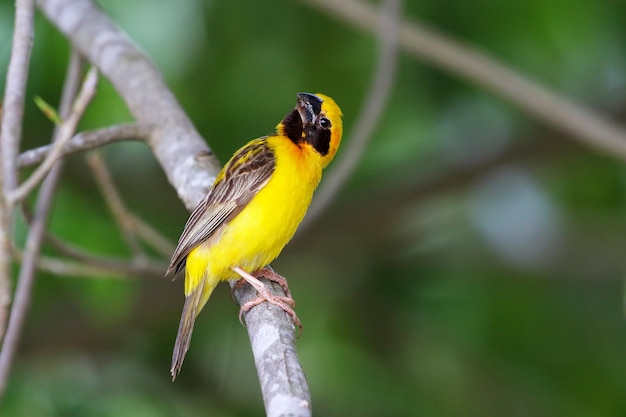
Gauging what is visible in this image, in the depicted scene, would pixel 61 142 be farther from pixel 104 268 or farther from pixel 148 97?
pixel 104 268

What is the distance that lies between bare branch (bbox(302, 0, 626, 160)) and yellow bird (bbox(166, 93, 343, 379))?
1.34m

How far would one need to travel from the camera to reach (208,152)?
4.04 metres

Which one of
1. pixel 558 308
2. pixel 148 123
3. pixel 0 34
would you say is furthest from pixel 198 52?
pixel 558 308

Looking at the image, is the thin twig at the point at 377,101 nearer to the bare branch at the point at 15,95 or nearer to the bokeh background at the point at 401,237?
the bokeh background at the point at 401,237

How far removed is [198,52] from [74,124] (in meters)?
3.43

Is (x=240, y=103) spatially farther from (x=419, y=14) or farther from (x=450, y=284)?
(x=450, y=284)

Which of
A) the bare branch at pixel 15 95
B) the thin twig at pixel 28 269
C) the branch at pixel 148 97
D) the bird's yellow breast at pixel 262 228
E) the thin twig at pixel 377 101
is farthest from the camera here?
the thin twig at pixel 377 101

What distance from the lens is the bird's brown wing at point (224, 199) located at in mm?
3988

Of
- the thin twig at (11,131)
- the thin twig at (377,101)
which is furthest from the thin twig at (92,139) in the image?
the thin twig at (377,101)

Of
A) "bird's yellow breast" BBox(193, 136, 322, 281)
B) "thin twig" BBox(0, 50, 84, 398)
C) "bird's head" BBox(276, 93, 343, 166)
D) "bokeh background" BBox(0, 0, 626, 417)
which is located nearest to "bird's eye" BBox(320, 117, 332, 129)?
"bird's head" BBox(276, 93, 343, 166)

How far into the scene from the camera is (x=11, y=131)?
2.44m

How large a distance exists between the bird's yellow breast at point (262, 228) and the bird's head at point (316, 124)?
0.19 metres

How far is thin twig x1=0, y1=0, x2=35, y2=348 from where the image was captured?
6.99 feet

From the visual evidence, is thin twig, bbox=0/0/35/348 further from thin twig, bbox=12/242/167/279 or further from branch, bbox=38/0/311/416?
thin twig, bbox=12/242/167/279
